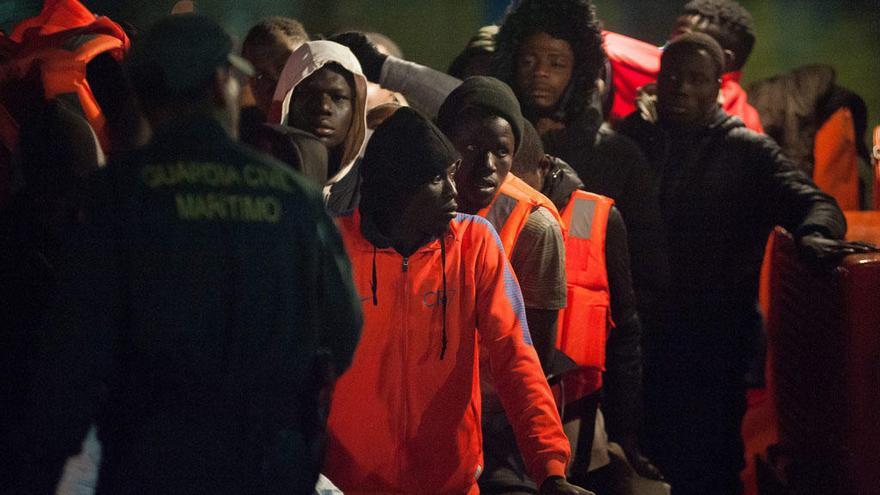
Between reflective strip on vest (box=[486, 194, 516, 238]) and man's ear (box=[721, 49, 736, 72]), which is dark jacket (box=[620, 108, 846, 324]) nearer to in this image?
man's ear (box=[721, 49, 736, 72])

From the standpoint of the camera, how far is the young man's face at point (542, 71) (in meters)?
4.00

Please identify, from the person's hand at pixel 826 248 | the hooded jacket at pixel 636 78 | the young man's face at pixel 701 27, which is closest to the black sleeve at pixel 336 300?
the person's hand at pixel 826 248

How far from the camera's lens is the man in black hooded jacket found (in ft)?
14.8

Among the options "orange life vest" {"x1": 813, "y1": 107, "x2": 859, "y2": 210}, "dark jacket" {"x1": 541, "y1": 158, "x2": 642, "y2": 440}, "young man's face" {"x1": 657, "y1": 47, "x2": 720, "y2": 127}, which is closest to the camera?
"dark jacket" {"x1": 541, "y1": 158, "x2": 642, "y2": 440}

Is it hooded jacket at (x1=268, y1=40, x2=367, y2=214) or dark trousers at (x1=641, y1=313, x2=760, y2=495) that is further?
dark trousers at (x1=641, y1=313, x2=760, y2=495)

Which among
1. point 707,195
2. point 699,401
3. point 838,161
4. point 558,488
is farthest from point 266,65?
point 838,161

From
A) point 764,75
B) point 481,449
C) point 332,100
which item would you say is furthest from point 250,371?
point 764,75

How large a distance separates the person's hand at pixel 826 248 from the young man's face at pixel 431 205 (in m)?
1.71

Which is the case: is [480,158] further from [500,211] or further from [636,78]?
[636,78]

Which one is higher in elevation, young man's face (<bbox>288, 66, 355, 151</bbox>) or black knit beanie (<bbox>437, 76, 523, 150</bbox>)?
black knit beanie (<bbox>437, 76, 523, 150</bbox>)

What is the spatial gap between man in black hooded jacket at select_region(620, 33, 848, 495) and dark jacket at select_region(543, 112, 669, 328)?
1.31 feet

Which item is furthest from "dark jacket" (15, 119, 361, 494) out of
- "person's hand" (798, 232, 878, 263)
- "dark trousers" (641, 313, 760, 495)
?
"dark trousers" (641, 313, 760, 495)

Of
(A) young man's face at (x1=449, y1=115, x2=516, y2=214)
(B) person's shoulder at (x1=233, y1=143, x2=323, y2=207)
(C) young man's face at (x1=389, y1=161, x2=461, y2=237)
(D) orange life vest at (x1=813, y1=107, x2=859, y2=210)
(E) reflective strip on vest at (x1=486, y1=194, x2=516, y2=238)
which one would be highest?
(B) person's shoulder at (x1=233, y1=143, x2=323, y2=207)

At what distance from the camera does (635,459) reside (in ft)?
12.7
